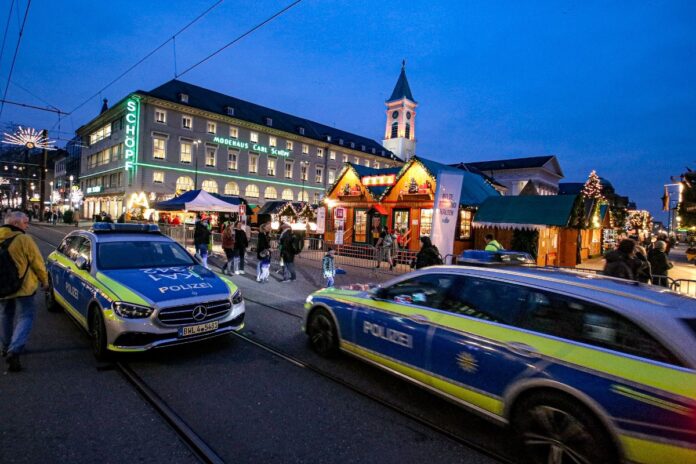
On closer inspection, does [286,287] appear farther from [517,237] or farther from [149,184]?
[149,184]

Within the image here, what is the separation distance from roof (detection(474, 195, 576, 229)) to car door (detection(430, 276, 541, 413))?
40.2 feet

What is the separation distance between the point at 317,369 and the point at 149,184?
4216 cm

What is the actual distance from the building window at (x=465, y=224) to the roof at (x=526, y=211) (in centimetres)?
155

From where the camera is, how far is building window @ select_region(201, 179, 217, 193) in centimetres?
4412

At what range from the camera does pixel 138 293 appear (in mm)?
4543

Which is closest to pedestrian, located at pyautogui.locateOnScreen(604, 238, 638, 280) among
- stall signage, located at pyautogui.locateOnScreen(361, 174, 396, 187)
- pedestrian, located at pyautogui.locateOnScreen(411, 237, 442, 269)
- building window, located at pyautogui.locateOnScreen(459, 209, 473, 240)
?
pedestrian, located at pyautogui.locateOnScreen(411, 237, 442, 269)

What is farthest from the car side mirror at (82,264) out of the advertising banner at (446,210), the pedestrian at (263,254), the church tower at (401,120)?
the church tower at (401,120)

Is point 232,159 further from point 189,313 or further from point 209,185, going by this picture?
point 189,313

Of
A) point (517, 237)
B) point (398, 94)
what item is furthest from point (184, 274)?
point (398, 94)

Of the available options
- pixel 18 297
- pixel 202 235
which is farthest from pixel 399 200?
pixel 18 297

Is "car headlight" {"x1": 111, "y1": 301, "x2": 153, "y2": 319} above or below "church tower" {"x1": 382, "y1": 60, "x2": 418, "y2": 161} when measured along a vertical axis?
below

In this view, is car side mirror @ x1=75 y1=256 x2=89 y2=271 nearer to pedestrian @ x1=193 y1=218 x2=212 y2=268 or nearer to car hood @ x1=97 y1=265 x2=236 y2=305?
car hood @ x1=97 y1=265 x2=236 y2=305

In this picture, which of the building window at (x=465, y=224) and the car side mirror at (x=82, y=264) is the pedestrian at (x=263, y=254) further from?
the building window at (x=465, y=224)

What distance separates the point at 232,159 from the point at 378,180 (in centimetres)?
3178
